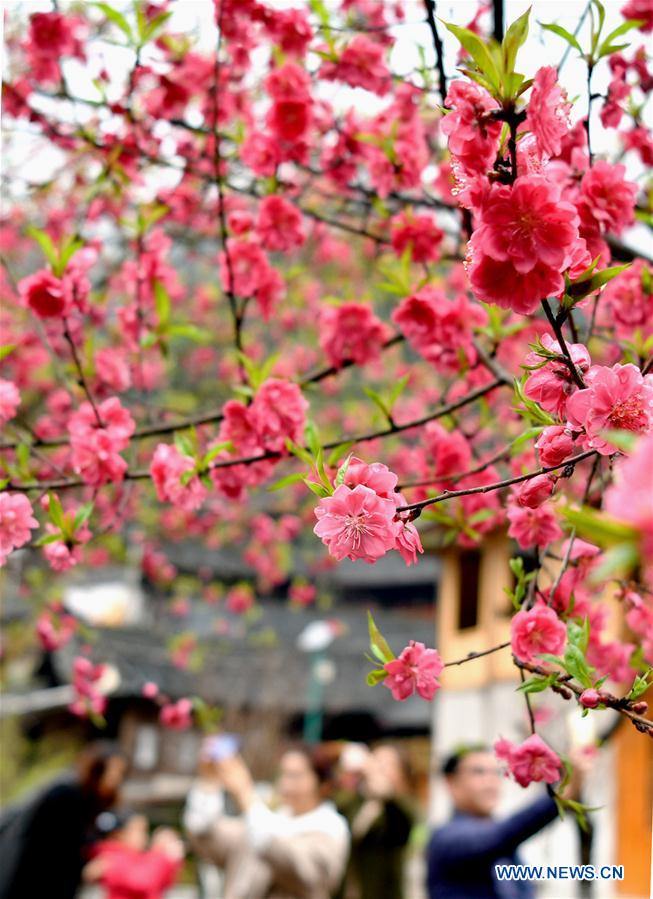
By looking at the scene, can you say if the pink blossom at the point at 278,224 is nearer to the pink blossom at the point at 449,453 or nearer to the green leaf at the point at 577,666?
the pink blossom at the point at 449,453

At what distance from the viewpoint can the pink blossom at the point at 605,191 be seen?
1415 millimetres

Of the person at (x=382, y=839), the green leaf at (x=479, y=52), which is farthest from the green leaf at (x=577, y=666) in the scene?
the person at (x=382, y=839)

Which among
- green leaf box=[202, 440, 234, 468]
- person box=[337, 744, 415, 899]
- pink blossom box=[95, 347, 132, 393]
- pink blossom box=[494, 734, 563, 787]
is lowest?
person box=[337, 744, 415, 899]

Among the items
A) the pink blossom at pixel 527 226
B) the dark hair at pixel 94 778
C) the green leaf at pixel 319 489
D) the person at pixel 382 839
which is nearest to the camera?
the pink blossom at pixel 527 226

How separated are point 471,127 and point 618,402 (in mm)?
295

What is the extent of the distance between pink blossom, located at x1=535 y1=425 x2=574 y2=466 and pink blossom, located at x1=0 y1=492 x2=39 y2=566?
0.75 m

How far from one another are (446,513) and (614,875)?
0.85 m

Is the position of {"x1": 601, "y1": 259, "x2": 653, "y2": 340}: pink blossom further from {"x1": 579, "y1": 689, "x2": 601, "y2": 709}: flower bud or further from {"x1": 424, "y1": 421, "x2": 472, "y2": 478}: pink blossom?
{"x1": 579, "y1": 689, "x2": 601, "y2": 709}: flower bud

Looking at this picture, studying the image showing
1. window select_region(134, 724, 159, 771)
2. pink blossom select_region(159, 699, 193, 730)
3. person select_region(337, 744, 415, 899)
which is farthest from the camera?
window select_region(134, 724, 159, 771)

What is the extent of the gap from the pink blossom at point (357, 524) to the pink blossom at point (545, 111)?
363mm

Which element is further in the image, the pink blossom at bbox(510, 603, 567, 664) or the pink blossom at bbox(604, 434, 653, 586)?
the pink blossom at bbox(510, 603, 567, 664)

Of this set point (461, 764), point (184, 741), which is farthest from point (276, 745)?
point (461, 764)

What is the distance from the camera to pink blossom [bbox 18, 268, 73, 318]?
1.74 meters

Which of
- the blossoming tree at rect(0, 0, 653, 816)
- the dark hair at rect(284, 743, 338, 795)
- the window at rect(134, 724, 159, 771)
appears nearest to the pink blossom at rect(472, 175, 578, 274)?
the blossoming tree at rect(0, 0, 653, 816)
